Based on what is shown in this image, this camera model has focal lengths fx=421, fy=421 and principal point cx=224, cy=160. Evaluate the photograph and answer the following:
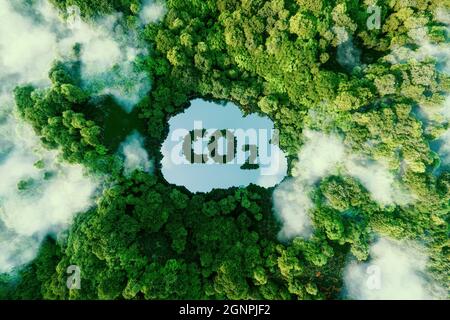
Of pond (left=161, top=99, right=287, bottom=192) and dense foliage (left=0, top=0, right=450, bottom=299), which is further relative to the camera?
pond (left=161, top=99, right=287, bottom=192)

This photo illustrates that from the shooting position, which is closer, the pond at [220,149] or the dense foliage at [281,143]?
the dense foliage at [281,143]

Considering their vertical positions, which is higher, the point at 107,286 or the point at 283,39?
the point at 283,39
